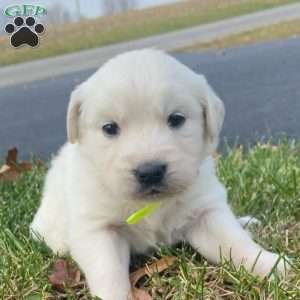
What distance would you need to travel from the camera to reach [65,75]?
5660mm

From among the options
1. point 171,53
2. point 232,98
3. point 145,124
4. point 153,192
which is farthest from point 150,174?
point 232,98

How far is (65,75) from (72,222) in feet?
8.13

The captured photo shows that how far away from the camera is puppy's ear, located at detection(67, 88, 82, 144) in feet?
10.7

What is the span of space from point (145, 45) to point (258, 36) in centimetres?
93

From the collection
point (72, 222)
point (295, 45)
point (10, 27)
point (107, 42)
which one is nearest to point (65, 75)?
point (107, 42)

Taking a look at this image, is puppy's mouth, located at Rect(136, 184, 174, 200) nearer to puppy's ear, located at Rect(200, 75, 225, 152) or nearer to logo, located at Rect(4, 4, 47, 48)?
puppy's ear, located at Rect(200, 75, 225, 152)

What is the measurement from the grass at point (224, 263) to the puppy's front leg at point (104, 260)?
0.13m

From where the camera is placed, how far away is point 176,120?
3094mm

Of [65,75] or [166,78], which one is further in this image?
[65,75]

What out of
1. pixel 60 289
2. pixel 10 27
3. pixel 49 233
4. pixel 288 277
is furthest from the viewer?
pixel 10 27

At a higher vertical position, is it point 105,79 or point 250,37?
point 105,79

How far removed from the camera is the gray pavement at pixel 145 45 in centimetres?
550

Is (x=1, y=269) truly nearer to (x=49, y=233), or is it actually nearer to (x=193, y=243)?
(x=49, y=233)

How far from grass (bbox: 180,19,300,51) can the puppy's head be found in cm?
254
